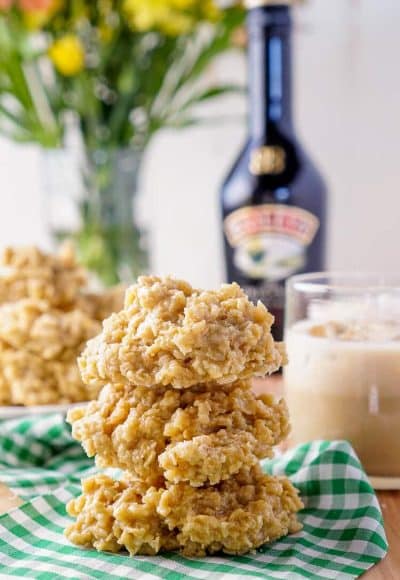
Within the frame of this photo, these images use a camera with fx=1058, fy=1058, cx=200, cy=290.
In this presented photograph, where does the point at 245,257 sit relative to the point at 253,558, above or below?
above

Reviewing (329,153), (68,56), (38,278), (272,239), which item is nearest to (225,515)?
(38,278)

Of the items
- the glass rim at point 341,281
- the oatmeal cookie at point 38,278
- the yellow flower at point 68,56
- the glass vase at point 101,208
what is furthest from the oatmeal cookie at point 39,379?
the yellow flower at point 68,56

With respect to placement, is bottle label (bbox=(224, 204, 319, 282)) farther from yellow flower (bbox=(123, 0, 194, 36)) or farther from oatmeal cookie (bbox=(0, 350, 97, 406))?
oatmeal cookie (bbox=(0, 350, 97, 406))

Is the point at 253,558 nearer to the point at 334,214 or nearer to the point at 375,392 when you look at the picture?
the point at 375,392

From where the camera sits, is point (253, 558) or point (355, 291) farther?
point (355, 291)

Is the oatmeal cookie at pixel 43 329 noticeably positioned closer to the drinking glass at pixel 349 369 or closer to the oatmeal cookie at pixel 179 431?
the drinking glass at pixel 349 369

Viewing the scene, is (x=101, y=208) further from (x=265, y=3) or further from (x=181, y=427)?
(x=181, y=427)

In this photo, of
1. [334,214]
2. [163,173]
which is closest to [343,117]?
[334,214]
